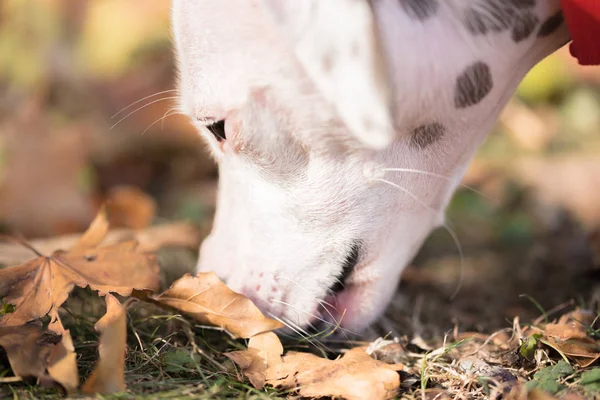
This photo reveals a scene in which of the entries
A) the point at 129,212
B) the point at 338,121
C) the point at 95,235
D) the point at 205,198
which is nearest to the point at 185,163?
the point at 205,198

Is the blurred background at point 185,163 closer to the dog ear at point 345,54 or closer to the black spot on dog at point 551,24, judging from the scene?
the dog ear at point 345,54

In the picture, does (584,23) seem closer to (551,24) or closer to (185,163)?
(551,24)

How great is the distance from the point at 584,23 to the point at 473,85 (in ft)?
0.80

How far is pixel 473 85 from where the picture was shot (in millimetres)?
1390

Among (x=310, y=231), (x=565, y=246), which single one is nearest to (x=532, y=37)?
(x=310, y=231)

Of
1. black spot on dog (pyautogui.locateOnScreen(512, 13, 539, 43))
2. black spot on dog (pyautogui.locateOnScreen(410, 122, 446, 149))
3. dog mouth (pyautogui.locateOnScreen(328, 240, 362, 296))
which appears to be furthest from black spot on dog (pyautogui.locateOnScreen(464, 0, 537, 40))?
dog mouth (pyautogui.locateOnScreen(328, 240, 362, 296))

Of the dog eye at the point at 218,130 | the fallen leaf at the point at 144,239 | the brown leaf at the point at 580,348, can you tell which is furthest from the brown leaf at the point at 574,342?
the fallen leaf at the point at 144,239

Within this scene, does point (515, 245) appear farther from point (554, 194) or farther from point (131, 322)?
point (131, 322)

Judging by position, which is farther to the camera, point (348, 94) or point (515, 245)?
point (515, 245)

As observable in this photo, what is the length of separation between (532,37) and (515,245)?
1.17 metres

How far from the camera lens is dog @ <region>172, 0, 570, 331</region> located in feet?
3.88

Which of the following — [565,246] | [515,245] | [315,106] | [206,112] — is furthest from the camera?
[515,245]

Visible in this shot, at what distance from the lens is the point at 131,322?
4.84 feet

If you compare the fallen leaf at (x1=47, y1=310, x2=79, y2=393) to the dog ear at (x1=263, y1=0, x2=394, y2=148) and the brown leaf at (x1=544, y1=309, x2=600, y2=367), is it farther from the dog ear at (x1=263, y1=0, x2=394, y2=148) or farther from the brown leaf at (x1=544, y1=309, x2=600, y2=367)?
the brown leaf at (x1=544, y1=309, x2=600, y2=367)
